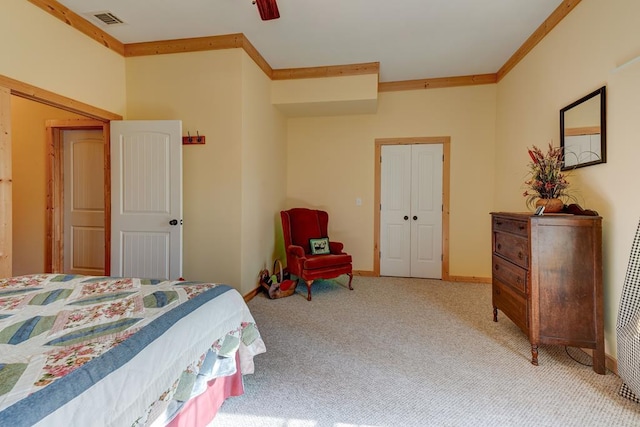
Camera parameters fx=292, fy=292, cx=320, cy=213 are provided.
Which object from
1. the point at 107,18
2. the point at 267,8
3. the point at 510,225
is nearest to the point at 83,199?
the point at 107,18

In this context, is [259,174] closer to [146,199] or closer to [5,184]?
[146,199]

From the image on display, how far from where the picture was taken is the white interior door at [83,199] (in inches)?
146

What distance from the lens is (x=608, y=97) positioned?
6.64 feet

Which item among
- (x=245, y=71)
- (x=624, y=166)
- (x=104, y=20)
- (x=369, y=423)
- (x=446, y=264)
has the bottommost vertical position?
(x=369, y=423)

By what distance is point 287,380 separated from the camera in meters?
1.88

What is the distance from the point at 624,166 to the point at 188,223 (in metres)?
3.72

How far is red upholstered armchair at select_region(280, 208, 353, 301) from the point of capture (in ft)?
11.5

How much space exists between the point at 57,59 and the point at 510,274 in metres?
4.31

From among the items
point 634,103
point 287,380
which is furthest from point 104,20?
point 634,103

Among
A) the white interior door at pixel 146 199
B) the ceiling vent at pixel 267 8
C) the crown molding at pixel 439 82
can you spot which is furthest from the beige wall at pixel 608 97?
the white interior door at pixel 146 199

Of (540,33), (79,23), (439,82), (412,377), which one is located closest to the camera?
(412,377)

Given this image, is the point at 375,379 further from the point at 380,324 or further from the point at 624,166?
the point at 624,166

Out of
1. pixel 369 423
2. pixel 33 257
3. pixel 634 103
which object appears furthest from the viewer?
pixel 33 257

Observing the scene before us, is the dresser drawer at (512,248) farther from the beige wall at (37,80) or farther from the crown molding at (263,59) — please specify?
the beige wall at (37,80)
